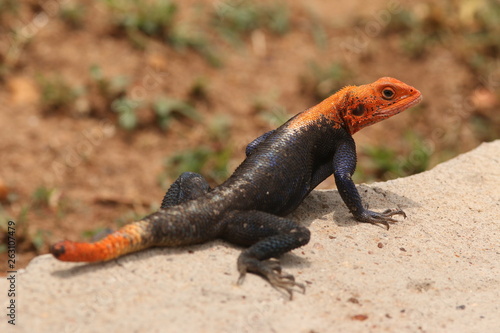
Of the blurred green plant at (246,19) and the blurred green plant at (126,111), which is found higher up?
the blurred green plant at (246,19)

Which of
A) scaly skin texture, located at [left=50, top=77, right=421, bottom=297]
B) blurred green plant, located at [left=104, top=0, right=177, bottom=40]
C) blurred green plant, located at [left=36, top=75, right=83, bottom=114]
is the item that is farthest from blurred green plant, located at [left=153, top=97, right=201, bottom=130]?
scaly skin texture, located at [left=50, top=77, right=421, bottom=297]

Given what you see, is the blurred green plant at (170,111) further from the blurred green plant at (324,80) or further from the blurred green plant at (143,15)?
the blurred green plant at (324,80)

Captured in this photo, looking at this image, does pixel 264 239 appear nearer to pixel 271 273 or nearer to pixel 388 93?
pixel 271 273

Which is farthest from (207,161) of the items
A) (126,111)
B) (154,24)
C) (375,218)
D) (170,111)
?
(375,218)

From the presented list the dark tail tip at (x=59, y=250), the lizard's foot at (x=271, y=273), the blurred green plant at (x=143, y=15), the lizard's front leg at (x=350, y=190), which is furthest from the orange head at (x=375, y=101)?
the blurred green plant at (x=143, y=15)

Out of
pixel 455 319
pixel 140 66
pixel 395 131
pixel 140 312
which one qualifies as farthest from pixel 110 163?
pixel 455 319

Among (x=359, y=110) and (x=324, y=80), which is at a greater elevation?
(x=324, y=80)
